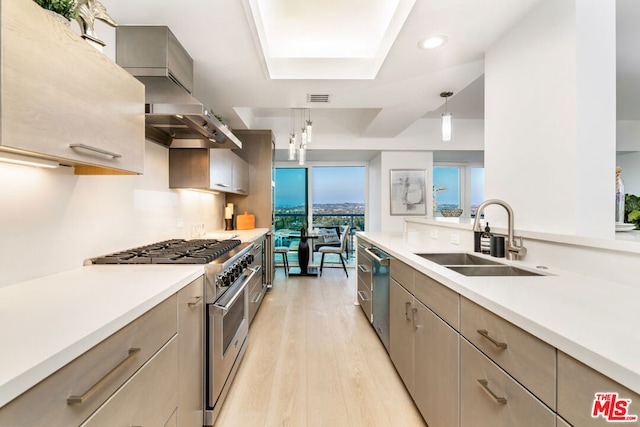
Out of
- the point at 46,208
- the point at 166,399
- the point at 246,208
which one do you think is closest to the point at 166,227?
the point at 46,208

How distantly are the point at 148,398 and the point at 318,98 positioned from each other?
2.95 meters

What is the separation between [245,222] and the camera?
4.15 meters

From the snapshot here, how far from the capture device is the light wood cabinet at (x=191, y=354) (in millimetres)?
1294

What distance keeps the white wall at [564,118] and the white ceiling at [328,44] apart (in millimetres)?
258

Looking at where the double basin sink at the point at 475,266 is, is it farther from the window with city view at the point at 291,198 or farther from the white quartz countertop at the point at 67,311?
the window with city view at the point at 291,198

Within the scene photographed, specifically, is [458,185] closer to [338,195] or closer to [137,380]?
[338,195]

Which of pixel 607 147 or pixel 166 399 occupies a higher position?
pixel 607 147

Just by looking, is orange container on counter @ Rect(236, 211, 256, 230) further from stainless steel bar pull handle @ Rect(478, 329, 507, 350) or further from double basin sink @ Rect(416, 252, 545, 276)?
stainless steel bar pull handle @ Rect(478, 329, 507, 350)

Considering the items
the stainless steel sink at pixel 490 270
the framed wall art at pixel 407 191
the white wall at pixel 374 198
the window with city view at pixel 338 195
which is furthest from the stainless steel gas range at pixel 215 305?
the window with city view at pixel 338 195

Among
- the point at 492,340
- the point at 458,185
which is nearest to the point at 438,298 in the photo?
the point at 492,340

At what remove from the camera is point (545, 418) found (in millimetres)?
729

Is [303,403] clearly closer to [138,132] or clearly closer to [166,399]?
[166,399]

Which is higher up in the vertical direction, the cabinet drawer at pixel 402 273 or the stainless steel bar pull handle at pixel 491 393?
the cabinet drawer at pixel 402 273

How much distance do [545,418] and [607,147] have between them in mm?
1436
